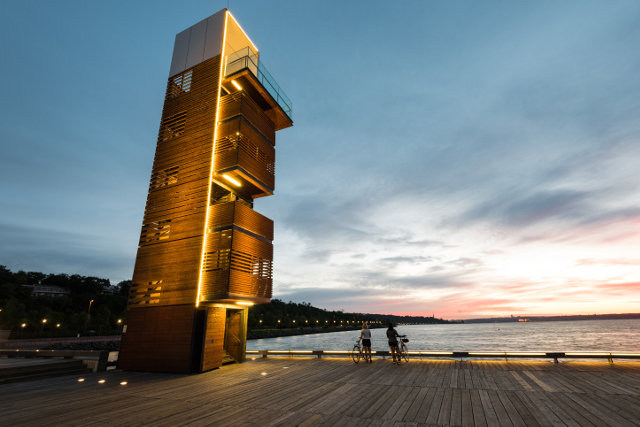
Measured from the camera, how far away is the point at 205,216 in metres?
12.0

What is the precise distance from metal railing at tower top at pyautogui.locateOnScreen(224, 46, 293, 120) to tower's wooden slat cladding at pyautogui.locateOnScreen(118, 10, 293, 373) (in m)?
0.06

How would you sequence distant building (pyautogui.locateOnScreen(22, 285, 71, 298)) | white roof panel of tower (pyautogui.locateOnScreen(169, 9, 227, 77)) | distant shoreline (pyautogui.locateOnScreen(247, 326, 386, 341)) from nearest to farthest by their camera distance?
white roof panel of tower (pyautogui.locateOnScreen(169, 9, 227, 77)) < distant shoreline (pyautogui.locateOnScreen(247, 326, 386, 341)) < distant building (pyautogui.locateOnScreen(22, 285, 71, 298))

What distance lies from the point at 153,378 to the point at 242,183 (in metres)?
8.02

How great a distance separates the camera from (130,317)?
1223 centimetres

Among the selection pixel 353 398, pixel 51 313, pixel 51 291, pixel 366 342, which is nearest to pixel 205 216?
pixel 366 342

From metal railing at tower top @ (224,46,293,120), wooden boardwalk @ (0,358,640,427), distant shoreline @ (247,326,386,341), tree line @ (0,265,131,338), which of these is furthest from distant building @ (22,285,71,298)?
wooden boardwalk @ (0,358,640,427)

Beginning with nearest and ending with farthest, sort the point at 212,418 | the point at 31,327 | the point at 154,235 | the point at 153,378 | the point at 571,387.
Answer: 1. the point at 212,418
2. the point at 571,387
3. the point at 153,378
4. the point at 154,235
5. the point at 31,327

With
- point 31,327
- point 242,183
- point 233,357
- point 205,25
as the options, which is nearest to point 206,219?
point 242,183

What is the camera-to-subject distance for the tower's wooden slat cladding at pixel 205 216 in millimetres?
11234

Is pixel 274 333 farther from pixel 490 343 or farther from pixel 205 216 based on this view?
pixel 205 216

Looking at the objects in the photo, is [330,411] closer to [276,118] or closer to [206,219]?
[206,219]

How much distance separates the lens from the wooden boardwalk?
5.25m

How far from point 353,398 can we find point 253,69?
13902 millimetres

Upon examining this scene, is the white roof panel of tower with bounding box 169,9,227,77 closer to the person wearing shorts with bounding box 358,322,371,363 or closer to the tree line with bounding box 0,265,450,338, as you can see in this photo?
the person wearing shorts with bounding box 358,322,371,363
